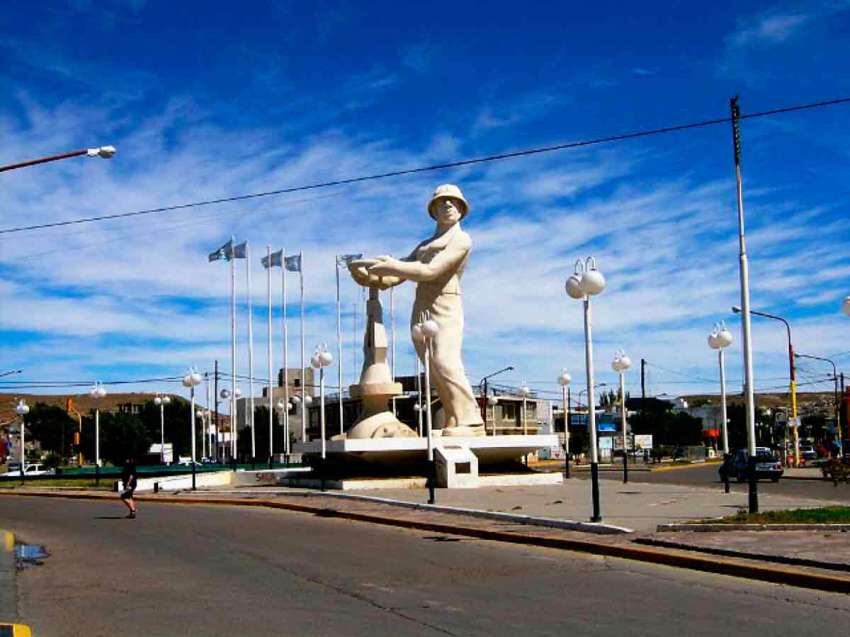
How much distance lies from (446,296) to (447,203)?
116 inches

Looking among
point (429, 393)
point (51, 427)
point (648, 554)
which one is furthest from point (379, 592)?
point (51, 427)

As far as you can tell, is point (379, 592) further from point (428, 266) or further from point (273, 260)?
point (273, 260)

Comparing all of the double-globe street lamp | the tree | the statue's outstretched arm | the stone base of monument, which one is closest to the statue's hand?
the statue's outstretched arm

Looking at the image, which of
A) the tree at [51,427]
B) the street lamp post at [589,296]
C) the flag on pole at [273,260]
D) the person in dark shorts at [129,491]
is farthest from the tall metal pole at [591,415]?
the tree at [51,427]

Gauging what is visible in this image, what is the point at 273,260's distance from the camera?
177 feet

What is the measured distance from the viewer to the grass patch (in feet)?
51.6

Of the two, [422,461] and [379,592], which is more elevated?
[422,461]

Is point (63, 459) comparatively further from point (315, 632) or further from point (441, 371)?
point (315, 632)

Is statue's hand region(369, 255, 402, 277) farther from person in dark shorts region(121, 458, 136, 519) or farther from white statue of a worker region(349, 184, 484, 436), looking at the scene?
person in dark shorts region(121, 458, 136, 519)

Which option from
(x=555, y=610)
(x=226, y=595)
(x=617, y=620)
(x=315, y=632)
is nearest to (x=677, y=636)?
(x=617, y=620)

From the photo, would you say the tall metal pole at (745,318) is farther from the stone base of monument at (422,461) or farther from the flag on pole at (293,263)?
the flag on pole at (293,263)

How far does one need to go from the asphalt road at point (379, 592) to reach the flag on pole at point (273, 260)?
119ft

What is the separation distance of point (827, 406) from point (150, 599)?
19745cm

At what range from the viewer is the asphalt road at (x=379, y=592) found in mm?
9328
